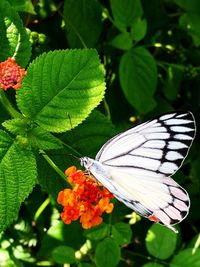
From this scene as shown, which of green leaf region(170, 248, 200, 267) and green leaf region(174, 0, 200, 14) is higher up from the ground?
green leaf region(174, 0, 200, 14)

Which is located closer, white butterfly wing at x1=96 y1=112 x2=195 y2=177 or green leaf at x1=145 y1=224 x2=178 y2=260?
white butterfly wing at x1=96 y1=112 x2=195 y2=177

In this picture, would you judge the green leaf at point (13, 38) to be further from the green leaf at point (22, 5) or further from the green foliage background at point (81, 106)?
the green leaf at point (22, 5)

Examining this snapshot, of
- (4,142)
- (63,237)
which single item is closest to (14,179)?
(4,142)

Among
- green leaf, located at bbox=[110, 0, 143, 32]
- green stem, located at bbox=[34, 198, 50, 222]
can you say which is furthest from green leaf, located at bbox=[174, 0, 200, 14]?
green stem, located at bbox=[34, 198, 50, 222]

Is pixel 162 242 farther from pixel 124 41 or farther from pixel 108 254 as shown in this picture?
pixel 124 41

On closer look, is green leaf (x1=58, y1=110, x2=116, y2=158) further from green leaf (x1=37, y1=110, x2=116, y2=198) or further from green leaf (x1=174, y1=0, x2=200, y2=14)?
green leaf (x1=174, y1=0, x2=200, y2=14)

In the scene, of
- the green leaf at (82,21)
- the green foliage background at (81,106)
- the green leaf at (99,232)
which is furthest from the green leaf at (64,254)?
the green leaf at (82,21)
